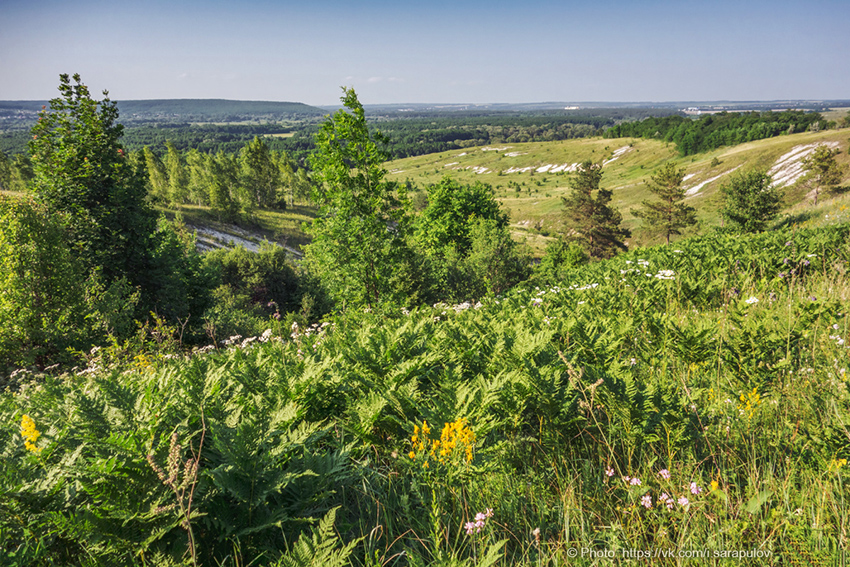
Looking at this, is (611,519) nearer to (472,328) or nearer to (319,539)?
(319,539)

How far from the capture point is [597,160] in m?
134

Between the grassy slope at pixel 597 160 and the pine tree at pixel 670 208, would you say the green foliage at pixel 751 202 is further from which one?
the grassy slope at pixel 597 160

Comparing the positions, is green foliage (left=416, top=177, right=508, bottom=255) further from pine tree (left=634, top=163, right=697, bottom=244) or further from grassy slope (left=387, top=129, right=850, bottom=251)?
grassy slope (left=387, top=129, right=850, bottom=251)

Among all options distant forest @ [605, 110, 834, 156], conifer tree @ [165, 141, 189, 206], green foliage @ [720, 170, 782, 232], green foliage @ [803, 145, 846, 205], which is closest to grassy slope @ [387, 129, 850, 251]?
green foliage @ [803, 145, 846, 205]

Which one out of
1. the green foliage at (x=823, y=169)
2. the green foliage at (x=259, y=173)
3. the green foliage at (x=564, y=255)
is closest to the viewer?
the green foliage at (x=823, y=169)

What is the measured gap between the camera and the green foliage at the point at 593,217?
4625cm

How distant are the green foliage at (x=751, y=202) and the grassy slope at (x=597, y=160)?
14595 millimetres

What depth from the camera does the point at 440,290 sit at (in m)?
25.4

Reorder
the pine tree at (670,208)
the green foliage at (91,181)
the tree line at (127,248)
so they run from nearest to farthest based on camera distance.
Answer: the tree line at (127,248)
the green foliage at (91,181)
the pine tree at (670,208)

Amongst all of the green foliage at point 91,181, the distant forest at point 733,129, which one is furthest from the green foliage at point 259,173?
the distant forest at point 733,129

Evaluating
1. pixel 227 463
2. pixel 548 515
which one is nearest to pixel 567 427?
pixel 548 515

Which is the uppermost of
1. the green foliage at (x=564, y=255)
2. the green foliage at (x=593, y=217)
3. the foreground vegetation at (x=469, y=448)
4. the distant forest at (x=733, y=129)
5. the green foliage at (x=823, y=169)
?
the distant forest at (x=733, y=129)

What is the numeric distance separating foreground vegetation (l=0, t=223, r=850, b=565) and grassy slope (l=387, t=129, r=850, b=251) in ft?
165

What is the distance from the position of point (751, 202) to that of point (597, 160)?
379ft
